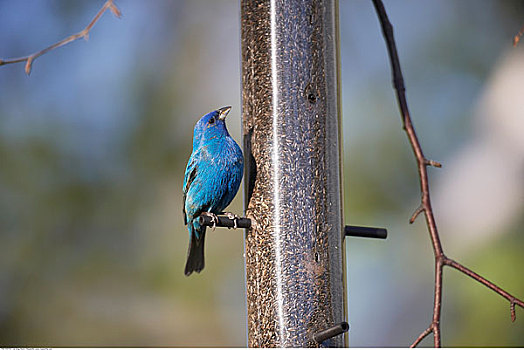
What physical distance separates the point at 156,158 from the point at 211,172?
5294 millimetres

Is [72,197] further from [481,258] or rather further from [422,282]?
[481,258]

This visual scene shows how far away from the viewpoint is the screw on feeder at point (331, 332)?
300 cm

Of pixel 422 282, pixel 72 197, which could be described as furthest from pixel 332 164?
pixel 72 197

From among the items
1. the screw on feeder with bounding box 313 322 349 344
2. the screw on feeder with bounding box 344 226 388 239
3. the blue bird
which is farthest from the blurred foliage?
the screw on feeder with bounding box 313 322 349 344

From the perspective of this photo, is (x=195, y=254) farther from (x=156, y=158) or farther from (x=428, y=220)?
(x=156, y=158)

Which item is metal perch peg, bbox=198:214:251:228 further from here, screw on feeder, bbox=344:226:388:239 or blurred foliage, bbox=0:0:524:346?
blurred foliage, bbox=0:0:524:346

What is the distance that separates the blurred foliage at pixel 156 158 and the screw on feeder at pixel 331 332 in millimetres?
4726

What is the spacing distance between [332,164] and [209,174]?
73 cm

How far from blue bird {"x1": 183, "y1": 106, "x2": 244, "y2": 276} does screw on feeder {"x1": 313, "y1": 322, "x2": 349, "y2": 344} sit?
0.91 metres

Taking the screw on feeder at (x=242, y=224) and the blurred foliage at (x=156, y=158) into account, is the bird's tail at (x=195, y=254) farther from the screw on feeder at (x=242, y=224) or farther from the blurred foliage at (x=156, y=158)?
the blurred foliage at (x=156, y=158)

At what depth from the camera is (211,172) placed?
3.85 m

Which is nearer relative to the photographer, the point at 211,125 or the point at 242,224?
the point at 242,224

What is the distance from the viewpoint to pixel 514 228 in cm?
729

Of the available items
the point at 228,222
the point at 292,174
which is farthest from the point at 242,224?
the point at 292,174
